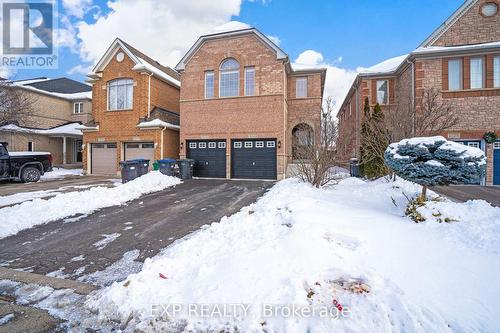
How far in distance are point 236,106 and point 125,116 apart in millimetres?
8156

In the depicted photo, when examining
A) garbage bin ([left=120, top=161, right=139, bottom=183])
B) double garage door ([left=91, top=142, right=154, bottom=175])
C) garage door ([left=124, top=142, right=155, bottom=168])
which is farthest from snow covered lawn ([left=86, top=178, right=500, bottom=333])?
double garage door ([left=91, top=142, right=154, bottom=175])

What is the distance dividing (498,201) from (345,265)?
914 centimetres

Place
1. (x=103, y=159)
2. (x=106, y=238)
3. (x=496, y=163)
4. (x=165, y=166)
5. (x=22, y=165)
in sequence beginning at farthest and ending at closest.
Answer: (x=103, y=159), (x=165, y=166), (x=496, y=163), (x=22, y=165), (x=106, y=238)

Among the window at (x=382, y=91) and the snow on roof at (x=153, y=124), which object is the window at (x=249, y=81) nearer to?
the snow on roof at (x=153, y=124)

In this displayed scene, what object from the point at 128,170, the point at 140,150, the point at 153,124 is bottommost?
the point at 128,170

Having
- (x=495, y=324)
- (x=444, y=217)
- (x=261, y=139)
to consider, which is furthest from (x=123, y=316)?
(x=261, y=139)

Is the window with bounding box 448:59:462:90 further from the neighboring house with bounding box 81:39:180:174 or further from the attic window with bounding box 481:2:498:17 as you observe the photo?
the neighboring house with bounding box 81:39:180:174

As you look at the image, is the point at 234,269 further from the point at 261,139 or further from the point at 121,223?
the point at 261,139

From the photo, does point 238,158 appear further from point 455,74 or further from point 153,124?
point 455,74

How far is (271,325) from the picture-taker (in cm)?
235

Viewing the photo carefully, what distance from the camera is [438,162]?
556 cm

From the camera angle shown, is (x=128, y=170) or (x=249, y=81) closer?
(x=128, y=170)

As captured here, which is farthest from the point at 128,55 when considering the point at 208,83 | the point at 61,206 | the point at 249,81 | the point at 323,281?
the point at 323,281

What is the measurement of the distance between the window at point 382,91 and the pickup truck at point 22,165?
21326mm
